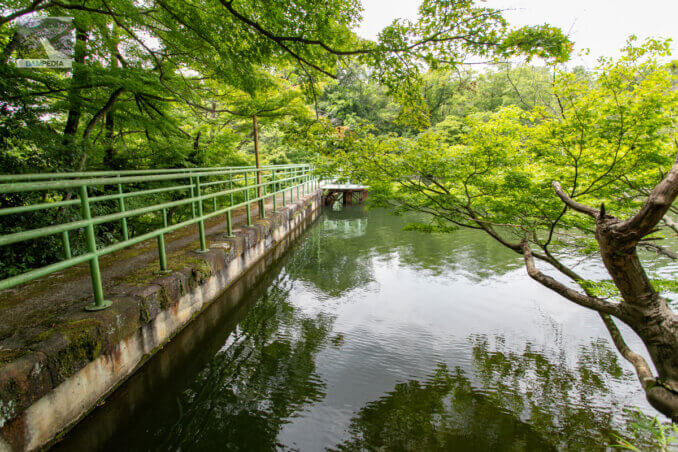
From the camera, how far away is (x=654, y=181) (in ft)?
11.8

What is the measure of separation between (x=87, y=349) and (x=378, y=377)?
2.73 meters

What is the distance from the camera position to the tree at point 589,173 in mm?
2398

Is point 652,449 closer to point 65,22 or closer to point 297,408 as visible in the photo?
point 297,408

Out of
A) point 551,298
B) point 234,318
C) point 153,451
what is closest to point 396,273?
point 551,298

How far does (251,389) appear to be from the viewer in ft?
10.5

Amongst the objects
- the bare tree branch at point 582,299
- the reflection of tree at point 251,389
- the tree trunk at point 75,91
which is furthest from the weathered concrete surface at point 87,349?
the bare tree branch at point 582,299

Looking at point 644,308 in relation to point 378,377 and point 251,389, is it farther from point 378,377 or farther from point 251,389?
point 251,389

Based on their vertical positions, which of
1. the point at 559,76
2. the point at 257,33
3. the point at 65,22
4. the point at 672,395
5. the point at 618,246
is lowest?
the point at 672,395

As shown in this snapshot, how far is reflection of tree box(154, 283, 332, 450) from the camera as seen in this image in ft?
8.59

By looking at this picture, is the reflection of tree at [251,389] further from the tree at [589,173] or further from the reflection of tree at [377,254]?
the tree at [589,173]

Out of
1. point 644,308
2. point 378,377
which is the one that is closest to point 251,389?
point 378,377

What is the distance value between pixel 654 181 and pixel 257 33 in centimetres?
503

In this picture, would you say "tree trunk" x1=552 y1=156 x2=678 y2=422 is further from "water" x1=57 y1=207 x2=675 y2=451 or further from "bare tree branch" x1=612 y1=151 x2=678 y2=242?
"water" x1=57 y1=207 x2=675 y2=451

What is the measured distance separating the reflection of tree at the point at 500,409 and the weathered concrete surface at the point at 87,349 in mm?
2039
